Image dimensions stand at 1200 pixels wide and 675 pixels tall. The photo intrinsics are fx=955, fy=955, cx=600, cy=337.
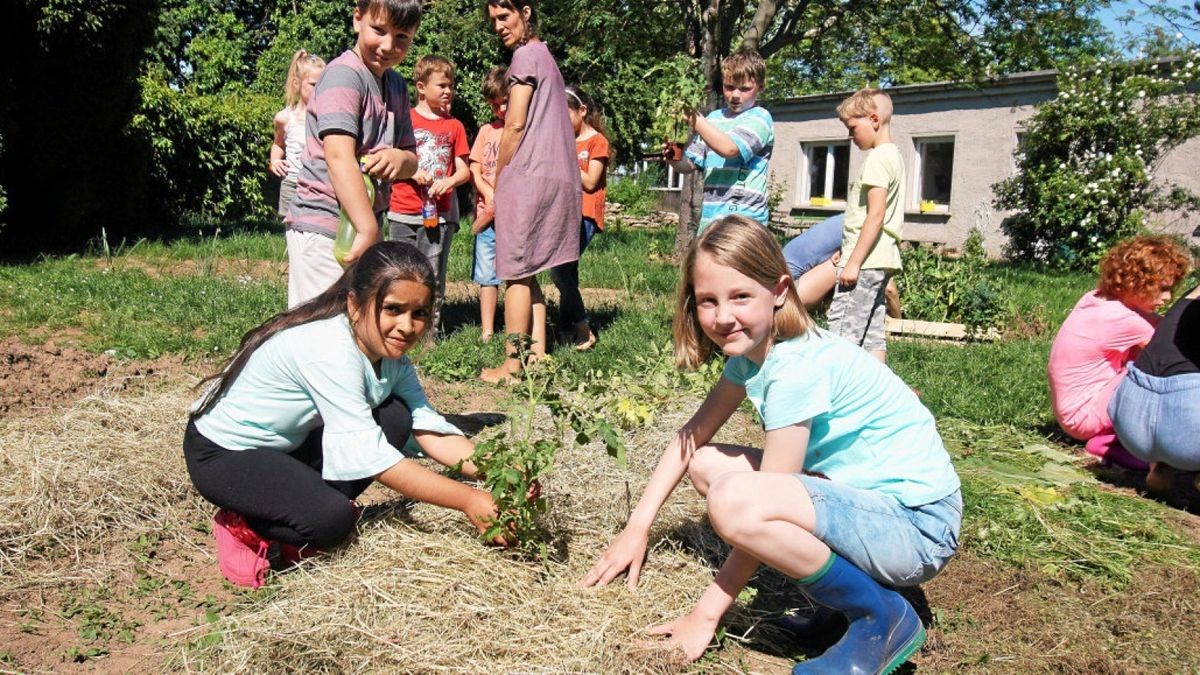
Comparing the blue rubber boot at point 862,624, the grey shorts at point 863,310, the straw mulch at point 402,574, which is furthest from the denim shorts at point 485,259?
the blue rubber boot at point 862,624

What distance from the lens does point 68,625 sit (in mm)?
2768

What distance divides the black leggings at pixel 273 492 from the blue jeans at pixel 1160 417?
126 inches

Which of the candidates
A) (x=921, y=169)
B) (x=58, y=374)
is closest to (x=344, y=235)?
(x=58, y=374)

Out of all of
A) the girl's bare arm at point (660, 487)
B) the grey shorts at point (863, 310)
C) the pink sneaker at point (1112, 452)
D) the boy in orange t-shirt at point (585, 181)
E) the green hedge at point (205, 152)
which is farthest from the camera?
the green hedge at point (205, 152)

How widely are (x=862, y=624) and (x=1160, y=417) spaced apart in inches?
88.5

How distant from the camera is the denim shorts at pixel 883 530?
94.7 inches

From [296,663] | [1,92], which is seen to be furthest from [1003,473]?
[1,92]

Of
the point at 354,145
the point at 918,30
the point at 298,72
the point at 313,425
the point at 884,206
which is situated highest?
the point at 918,30

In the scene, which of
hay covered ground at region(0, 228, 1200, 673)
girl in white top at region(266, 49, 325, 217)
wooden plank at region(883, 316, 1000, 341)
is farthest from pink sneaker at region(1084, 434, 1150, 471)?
girl in white top at region(266, 49, 325, 217)

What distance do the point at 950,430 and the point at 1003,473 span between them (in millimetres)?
631

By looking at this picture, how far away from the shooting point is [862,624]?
2.45 meters

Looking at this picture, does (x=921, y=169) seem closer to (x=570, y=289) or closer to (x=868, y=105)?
(x=570, y=289)

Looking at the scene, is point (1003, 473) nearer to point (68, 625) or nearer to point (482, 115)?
point (68, 625)

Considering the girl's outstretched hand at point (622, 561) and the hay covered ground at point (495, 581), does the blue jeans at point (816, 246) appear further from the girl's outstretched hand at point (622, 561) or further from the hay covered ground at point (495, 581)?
the girl's outstretched hand at point (622, 561)
